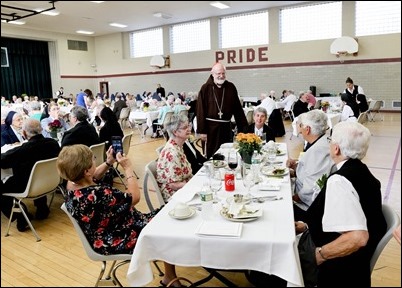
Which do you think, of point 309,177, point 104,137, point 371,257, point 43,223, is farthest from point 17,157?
point 371,257

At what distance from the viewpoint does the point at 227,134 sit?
457 centimetres

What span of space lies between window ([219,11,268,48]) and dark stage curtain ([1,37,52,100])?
9757mm

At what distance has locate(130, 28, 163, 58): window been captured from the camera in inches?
664

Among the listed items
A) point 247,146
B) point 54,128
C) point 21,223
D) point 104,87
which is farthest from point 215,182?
point 104,87

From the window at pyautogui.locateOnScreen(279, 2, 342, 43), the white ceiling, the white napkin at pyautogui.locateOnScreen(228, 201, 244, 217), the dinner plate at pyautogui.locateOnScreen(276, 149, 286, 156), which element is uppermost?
the window at pyautogui.locateOnScreen(279, 2, 342, 43)

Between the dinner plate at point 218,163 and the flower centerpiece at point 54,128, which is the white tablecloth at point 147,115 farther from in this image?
the dinner plate at point 218,163

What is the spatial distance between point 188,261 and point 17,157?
2.39 m

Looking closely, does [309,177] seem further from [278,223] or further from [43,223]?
[43,223]

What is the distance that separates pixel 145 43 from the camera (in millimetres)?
17891

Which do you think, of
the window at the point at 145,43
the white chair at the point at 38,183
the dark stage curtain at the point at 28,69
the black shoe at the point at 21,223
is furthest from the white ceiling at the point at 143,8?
the dark stage curtain at the point at 28,69

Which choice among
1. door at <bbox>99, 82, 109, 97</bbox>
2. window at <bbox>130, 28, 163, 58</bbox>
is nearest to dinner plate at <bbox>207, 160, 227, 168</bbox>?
window at <bbox>130, 28, 163, 58</bbox>

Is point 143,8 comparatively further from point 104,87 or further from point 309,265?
point 104,87

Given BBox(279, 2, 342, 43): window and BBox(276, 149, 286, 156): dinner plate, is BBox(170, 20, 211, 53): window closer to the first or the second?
BBox(279, 2, 342, 43): window

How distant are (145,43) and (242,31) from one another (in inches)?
233
